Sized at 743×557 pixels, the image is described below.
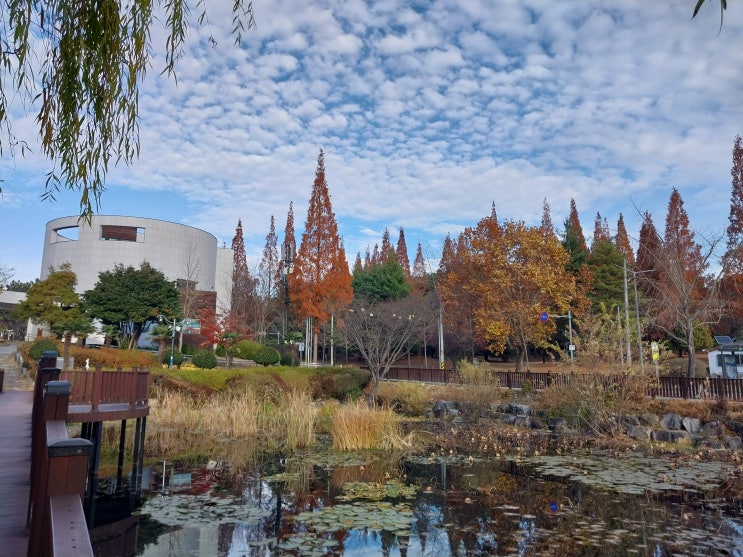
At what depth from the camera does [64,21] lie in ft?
11.7

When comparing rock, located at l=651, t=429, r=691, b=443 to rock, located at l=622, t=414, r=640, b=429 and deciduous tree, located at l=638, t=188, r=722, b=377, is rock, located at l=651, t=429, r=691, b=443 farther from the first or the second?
deciduous tree, located at l=638, t=188, r=722, b=377

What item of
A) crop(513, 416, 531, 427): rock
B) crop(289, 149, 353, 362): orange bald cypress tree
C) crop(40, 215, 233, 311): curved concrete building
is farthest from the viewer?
crop(40, 215, 233, 311): curved concrete building

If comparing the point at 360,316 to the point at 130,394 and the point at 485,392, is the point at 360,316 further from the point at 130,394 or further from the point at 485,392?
the point at 130,394

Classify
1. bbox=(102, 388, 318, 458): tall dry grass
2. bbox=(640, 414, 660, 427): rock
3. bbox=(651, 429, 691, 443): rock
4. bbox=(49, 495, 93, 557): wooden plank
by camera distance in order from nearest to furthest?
bbox=(49, 495, 93, 557): wooden plank, bbox=(102, 388, 318, 458): tall dry grass, bbox=(651, 429, 691, 443): rock, bbox=(640, 414, 660, 427): rock

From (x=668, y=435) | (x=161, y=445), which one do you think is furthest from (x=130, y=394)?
(x=668, y=435)

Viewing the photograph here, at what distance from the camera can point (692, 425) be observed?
1537cm

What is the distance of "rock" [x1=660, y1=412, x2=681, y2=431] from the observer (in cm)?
1568

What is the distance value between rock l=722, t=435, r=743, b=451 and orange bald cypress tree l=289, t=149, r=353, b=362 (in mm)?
25540

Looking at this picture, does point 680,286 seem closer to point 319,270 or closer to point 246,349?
point 319,270

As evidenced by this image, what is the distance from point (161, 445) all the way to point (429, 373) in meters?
16.7

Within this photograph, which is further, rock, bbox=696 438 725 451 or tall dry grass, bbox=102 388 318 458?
tall dry grass, bbox=102 388 318 458

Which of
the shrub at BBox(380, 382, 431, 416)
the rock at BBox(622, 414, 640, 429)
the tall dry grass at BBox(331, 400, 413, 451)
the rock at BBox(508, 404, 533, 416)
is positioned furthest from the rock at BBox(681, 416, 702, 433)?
the shrub at BBox(380, 382, 431, 416)

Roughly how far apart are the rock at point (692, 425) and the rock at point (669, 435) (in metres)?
0.39

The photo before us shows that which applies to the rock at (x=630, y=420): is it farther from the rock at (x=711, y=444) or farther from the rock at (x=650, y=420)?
the rock at (x=711, y=444)
